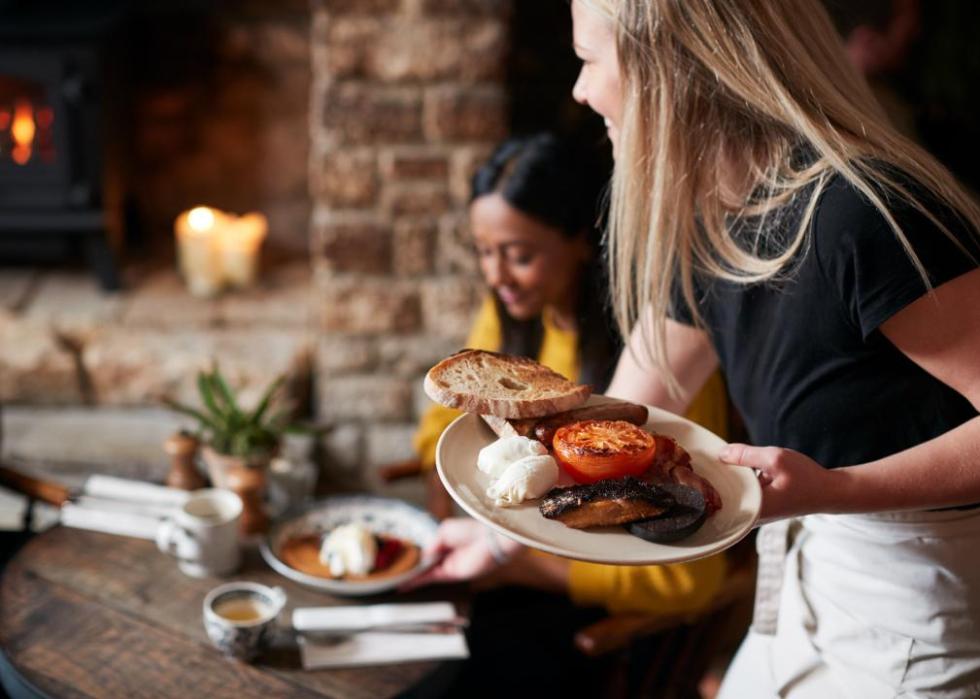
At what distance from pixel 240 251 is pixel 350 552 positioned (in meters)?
1.53

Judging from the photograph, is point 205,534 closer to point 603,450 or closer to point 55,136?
point 603,450

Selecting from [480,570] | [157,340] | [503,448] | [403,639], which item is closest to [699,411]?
[480,570]

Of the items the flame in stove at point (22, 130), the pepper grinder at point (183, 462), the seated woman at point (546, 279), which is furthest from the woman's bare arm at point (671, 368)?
the flame in stove at point (22, 130)

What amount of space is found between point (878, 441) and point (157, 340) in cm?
202

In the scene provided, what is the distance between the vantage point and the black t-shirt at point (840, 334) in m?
1.06

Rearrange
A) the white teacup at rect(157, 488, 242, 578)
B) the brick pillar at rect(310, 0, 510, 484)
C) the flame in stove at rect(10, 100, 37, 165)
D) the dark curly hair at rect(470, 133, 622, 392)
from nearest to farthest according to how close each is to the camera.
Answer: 1. the white teacup at rect(157, 488, 242, 578)
2. the dark curly hair at rect(470, 133, 622, 392)
3. the brick pillar at rect(310, 0, 510, 484)
4. the flame in stove at rect(10, 100, 37, 165)

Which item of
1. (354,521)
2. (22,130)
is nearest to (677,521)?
(354,521)

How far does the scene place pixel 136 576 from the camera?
1.61 meters

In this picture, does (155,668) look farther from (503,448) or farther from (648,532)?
(648,532)

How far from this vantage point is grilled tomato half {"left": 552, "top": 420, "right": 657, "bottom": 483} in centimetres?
106

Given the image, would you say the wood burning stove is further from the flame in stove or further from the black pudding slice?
the black pudding slice

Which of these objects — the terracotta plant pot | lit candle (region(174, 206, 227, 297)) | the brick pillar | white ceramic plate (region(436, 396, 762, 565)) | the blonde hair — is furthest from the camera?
lit candle (region(174, 206, 227, 297))

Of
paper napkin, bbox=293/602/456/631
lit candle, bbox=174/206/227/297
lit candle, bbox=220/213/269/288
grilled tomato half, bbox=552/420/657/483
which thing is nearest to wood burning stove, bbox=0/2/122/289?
lit candle, bbox=174/206/227/297

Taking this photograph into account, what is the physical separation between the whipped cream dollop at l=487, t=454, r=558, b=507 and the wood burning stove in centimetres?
204
